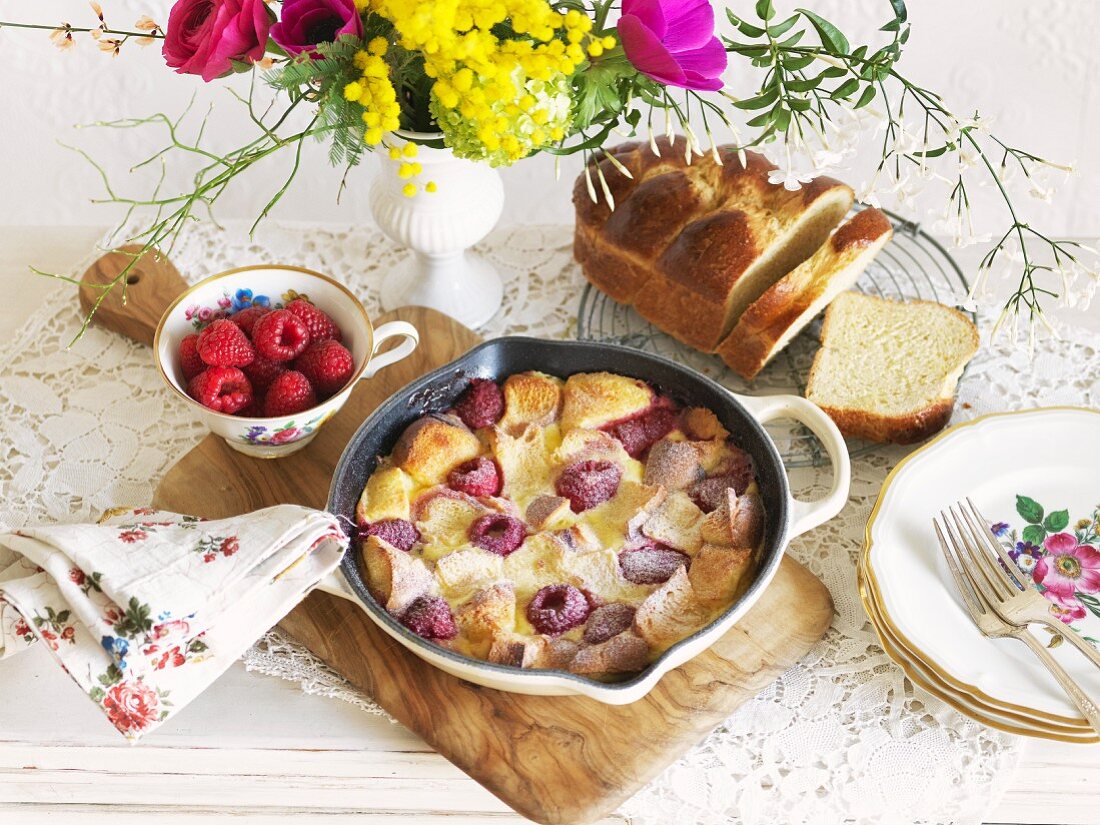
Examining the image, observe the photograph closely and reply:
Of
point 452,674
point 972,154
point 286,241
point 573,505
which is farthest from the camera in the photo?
point 286,241

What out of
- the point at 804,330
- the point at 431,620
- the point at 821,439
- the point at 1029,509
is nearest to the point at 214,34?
the point at 431,620

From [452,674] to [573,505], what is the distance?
0.32 metres

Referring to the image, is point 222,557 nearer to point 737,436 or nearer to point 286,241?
point 737,436

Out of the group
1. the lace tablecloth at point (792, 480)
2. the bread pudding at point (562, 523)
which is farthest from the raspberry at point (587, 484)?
the lace tablecloth at point (792, 480)

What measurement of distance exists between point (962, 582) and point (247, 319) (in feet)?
3.93

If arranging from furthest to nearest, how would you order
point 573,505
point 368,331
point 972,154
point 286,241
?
point 286,241, point 368,331, point 573,505, point 972,154

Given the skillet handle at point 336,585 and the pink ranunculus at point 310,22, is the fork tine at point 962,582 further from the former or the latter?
the pink ranunculus at point 310,22

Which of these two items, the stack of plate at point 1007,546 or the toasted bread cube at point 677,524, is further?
the toasted bread cube at point 677,524

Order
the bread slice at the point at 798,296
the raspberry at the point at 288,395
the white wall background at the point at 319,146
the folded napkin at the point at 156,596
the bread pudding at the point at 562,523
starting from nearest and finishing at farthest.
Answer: the folded napkin at the point at 156,596
the bread pudding at the point at 562,523
the raspberry at the point at 288,395
the bread slice at the point at 798,296
the white wall background at the point at 319,146

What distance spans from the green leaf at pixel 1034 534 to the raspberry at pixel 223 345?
127cm

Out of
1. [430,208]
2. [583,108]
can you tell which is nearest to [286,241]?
[430,208]

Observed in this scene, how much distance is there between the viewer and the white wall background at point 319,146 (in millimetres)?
2959

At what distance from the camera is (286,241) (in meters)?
2.37

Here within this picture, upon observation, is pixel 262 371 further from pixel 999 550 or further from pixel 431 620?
pixel 999 550
